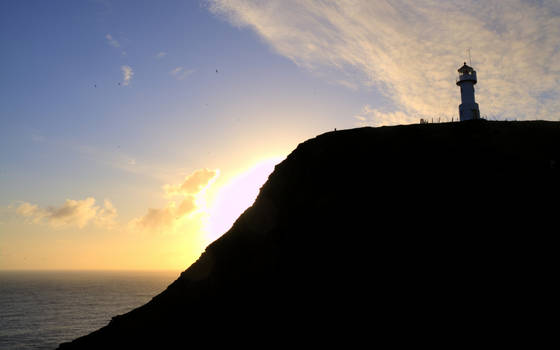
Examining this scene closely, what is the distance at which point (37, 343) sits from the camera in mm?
72875

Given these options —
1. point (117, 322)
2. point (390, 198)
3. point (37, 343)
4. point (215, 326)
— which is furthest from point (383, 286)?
point (37, 343)

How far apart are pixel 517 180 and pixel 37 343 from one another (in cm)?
8375

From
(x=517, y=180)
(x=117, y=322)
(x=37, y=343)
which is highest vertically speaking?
(x=517, y=180)

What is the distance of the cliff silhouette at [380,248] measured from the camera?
17562 mm

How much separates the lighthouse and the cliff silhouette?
1325 centimetres

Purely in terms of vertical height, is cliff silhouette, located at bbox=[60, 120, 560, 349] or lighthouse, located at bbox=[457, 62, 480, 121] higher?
lighthouse, located at bbox=[457, 62, 480, 121]

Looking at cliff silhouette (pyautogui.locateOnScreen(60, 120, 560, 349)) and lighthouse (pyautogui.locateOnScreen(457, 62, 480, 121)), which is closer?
cliff silhouette (pyautogui.locateOnScreen(60, 120, 560, 349))

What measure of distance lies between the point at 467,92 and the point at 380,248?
28977mm

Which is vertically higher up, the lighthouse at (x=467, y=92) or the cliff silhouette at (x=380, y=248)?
the lighthouse at (x=467, y=92)

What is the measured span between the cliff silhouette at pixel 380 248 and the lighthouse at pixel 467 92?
13252 millimetres

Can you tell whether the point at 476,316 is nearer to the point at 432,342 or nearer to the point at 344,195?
the point at 432,342

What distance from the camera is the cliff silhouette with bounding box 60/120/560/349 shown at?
17562 mm

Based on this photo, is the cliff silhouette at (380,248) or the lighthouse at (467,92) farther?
the lighthouse at (467,92)

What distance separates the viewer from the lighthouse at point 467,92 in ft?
135
